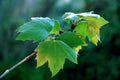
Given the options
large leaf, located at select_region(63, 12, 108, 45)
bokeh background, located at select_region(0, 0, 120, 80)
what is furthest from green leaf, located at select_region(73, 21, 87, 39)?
bokeh background, located at select_region(0, 0, 120, 80)

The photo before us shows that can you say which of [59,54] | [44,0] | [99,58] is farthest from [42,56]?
[44,0]

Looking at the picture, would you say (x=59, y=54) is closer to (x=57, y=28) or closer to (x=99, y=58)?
(x=57, y=28)

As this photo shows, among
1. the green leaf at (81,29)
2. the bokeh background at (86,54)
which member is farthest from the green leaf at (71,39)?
the bokeh background at (86,54)

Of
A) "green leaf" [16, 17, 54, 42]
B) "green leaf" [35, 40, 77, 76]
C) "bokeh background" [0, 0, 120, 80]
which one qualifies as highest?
"green leaf" [16, 17, 54, 42]

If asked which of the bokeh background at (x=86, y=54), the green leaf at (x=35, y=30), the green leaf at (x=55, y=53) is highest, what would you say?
the green leaf at (x=35, y=30)

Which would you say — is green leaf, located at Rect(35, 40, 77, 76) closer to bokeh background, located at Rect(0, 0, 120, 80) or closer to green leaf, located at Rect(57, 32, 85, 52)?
green leaf, located at Rect(57, 32, 85, 52)

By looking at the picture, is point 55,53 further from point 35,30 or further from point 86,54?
point 86,54

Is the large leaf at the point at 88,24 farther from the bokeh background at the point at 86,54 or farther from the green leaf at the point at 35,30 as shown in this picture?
the bokeh background at the point at 86,54
